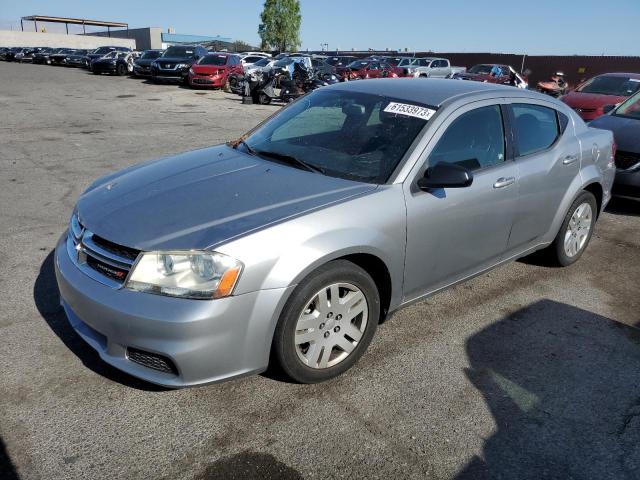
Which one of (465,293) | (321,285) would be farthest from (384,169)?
(465,293)

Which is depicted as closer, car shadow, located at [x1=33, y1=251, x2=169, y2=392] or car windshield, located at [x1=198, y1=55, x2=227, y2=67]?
car shadow, located at [x1=33, y1=251, x2=169, y2=392]

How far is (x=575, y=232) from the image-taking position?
4.78 meters

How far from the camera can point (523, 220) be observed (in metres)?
4.00

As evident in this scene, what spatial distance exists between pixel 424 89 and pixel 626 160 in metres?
4.03

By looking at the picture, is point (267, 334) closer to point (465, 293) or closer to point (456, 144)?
point (456, 144)

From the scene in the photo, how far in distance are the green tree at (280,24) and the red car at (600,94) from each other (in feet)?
227

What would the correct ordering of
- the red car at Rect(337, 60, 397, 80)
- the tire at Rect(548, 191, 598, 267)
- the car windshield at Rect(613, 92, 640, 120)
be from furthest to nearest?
the red car at Rect(337, 60, 397, 80)
the car windshield at Rect(613, 92, 640, 120)
the tire at Rect(548, 191, 598, 267)

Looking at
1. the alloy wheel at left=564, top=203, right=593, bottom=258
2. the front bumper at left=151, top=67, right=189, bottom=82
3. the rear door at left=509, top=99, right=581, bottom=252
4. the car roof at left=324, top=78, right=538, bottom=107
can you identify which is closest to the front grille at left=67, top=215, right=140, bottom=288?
the car roof at left=324, top=78, right=538, bottom=107

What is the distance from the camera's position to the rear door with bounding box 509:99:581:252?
3947mm

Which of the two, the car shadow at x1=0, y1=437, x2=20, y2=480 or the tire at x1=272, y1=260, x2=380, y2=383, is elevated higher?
the tire at x1=272, y1=260, x2=380, y2=383

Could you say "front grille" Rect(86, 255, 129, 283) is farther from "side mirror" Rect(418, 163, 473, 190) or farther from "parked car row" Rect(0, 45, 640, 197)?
"parked car row" Rect(0, 45, 640, 197)

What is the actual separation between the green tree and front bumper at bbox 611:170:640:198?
7519 cm

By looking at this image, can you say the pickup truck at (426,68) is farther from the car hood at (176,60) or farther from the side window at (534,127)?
the side window at (534,127)

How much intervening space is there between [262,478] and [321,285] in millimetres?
957
